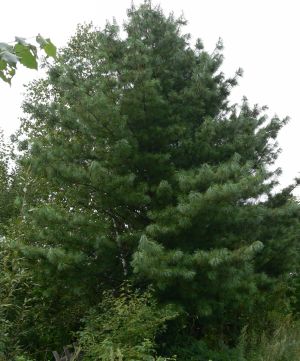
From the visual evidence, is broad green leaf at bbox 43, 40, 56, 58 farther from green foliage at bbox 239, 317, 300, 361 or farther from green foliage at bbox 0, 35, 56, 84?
green foliage at bbox 239, 317, 300, 361

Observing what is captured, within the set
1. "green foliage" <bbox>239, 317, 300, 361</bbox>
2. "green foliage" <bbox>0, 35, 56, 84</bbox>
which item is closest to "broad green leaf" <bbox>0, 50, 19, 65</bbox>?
"green foliage" <bbox>0, 35, 56, 84</bbox>

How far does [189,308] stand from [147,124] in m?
3.46

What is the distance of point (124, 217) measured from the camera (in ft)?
30.9

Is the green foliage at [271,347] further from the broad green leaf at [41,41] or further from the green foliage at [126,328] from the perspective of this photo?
the broad green leaf at [41,41]

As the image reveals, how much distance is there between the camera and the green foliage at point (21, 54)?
57.3 inches

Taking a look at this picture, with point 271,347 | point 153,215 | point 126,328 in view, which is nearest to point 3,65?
point 126,328

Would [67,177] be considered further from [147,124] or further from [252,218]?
[252,218]

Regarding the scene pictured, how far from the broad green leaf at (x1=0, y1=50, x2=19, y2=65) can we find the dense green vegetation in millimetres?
5753

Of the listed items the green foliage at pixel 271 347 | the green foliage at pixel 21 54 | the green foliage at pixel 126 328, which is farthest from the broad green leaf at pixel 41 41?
the green foliage at pixel 271 347

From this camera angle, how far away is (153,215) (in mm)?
8242

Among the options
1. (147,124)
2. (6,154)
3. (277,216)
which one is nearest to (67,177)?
(147,124)

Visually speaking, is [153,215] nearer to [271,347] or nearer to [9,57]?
[271,347]

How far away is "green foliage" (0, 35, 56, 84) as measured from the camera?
146 centimetres

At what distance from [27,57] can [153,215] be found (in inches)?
265
